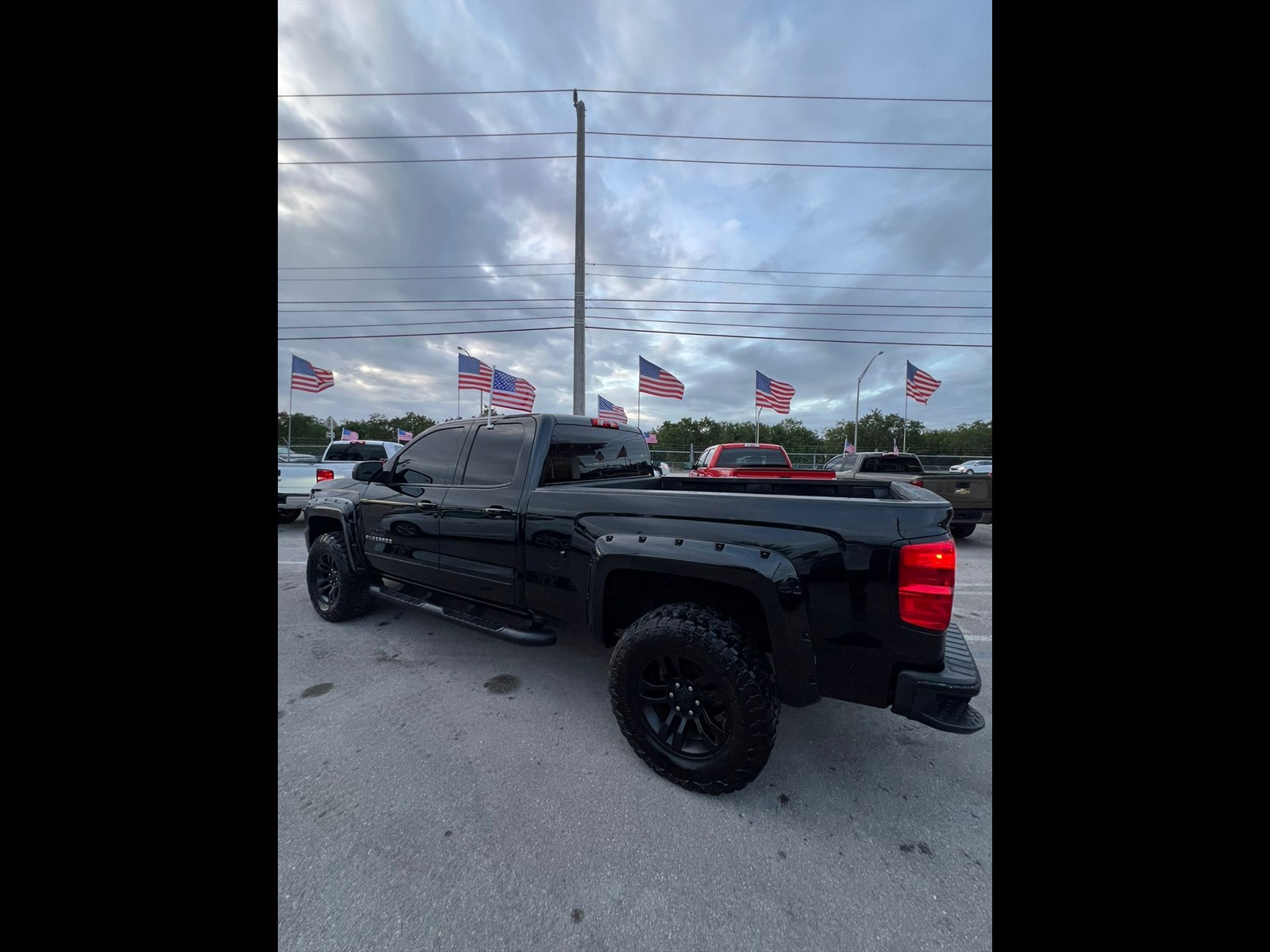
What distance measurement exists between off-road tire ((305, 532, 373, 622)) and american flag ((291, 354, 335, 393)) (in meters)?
20.3

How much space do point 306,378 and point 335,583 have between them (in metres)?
20.9

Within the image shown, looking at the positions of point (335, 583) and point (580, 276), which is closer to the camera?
point (335, 583)

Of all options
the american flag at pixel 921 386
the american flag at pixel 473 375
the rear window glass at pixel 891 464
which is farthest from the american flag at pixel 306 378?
the american flag at pixel 921 386

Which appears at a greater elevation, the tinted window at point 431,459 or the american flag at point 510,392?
the american flag at point 510,392

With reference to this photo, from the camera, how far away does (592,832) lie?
1769 millimetres

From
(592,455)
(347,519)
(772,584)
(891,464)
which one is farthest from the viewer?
(891,464)

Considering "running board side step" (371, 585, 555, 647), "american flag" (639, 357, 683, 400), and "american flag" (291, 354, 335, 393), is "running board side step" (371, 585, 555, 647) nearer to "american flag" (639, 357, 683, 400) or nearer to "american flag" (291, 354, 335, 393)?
"american flag" (639, 357, 683, 400)

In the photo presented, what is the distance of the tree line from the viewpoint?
160ft

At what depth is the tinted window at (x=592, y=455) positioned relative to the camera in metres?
3.06

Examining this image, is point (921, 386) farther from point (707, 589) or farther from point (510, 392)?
point (707, 589)

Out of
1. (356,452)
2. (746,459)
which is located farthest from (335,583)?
(746,459)

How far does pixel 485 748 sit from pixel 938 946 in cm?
206

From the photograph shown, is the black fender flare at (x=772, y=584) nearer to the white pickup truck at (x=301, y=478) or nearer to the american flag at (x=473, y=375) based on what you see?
the white pickup truck at (x=301, y=478)
